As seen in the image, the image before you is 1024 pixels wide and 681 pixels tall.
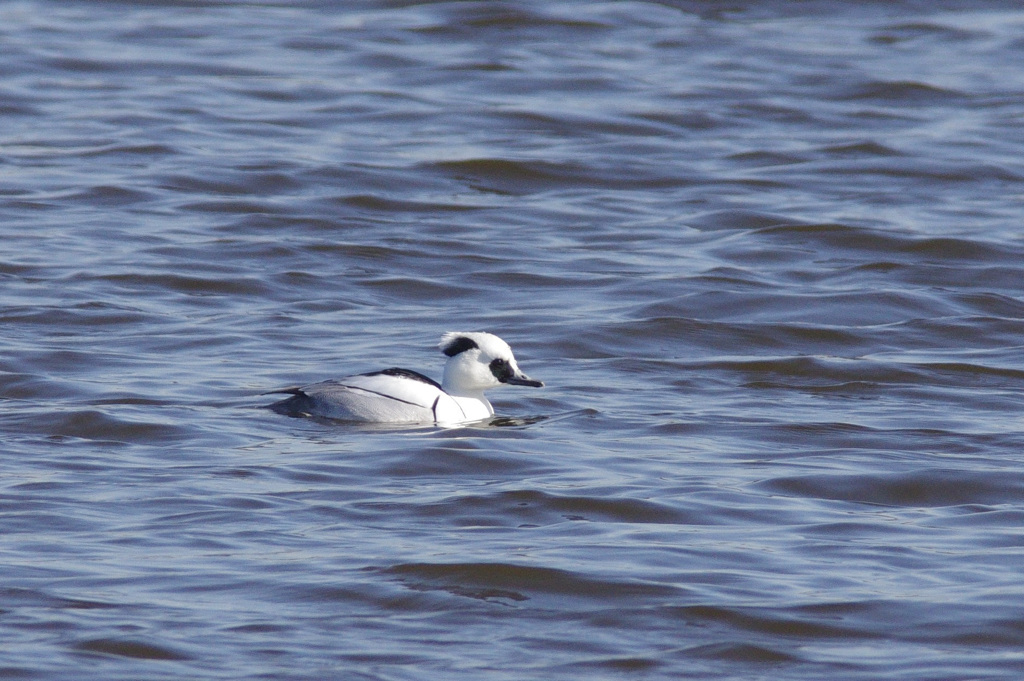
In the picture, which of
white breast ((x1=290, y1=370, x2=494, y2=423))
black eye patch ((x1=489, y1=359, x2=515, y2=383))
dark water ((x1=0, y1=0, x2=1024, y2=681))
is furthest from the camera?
black eye patch ((x1=489, y1=359, x2=515, y2=383))

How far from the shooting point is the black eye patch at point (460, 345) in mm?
10234

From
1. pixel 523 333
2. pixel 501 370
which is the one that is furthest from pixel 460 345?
pixel 523 333

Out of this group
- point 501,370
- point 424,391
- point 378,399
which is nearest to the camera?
point 378,399

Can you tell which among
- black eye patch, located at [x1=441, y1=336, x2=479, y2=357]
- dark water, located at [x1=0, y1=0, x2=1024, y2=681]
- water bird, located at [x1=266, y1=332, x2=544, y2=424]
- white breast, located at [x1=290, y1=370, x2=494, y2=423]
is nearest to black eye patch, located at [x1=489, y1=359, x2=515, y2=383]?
water bird, located at [x1=266, y1=332, x2=544, y2=424]

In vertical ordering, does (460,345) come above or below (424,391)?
above

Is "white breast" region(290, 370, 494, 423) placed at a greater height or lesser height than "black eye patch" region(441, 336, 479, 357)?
lesser

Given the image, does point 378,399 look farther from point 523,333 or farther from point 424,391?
point 523,333

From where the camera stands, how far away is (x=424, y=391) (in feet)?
32.2

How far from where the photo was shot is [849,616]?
260 inches

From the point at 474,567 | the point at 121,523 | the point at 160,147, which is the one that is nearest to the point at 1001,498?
the point at 474,567

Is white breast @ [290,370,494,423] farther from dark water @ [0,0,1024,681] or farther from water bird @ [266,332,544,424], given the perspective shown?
dark water @ [0,0,1024,681]

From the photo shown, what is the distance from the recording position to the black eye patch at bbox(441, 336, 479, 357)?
10.2 metres

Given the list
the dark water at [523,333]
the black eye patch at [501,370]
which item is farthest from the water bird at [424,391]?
the dark water at [523,333]

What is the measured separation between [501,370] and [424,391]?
1.88 feet
